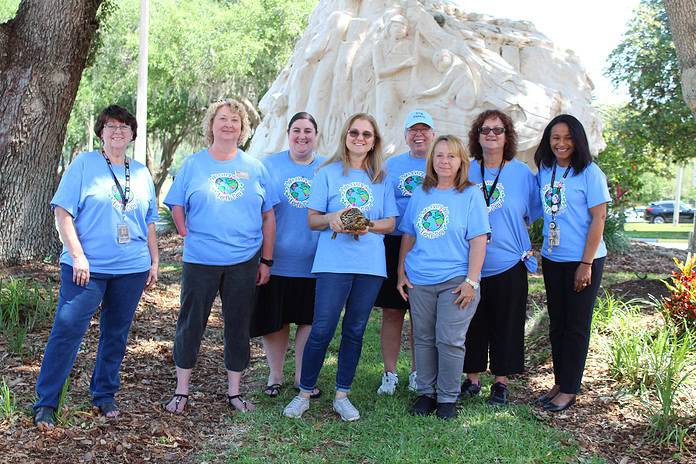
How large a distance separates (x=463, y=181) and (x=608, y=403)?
1801mm

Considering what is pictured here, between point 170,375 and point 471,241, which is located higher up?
point 471,241

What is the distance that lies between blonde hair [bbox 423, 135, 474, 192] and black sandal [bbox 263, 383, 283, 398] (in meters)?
1.74

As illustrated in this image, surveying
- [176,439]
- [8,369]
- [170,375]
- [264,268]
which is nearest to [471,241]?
[264,268]

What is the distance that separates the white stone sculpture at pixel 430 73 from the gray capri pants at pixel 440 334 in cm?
447

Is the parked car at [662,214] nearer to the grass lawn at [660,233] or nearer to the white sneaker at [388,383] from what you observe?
the grass lawn at [660,233]

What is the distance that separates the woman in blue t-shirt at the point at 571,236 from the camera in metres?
4.19

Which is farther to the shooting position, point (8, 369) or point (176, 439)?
point (8, 369)

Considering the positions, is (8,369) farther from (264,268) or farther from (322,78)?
(322,78)

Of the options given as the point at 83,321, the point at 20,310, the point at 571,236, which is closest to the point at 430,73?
the point at 571,236

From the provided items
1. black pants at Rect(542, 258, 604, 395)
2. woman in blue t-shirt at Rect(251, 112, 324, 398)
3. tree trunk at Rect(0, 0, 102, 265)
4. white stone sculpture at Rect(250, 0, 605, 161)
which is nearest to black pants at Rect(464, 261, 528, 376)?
black pants at Rect(542, 258, 604, 395)

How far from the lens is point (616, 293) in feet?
22.6

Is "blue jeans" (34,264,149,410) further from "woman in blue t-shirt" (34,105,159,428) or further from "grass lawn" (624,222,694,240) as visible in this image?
"grass lawn" (624,222,694,240)

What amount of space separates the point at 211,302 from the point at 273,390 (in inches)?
36.1

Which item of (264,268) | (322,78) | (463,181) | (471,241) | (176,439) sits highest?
(322,78)
